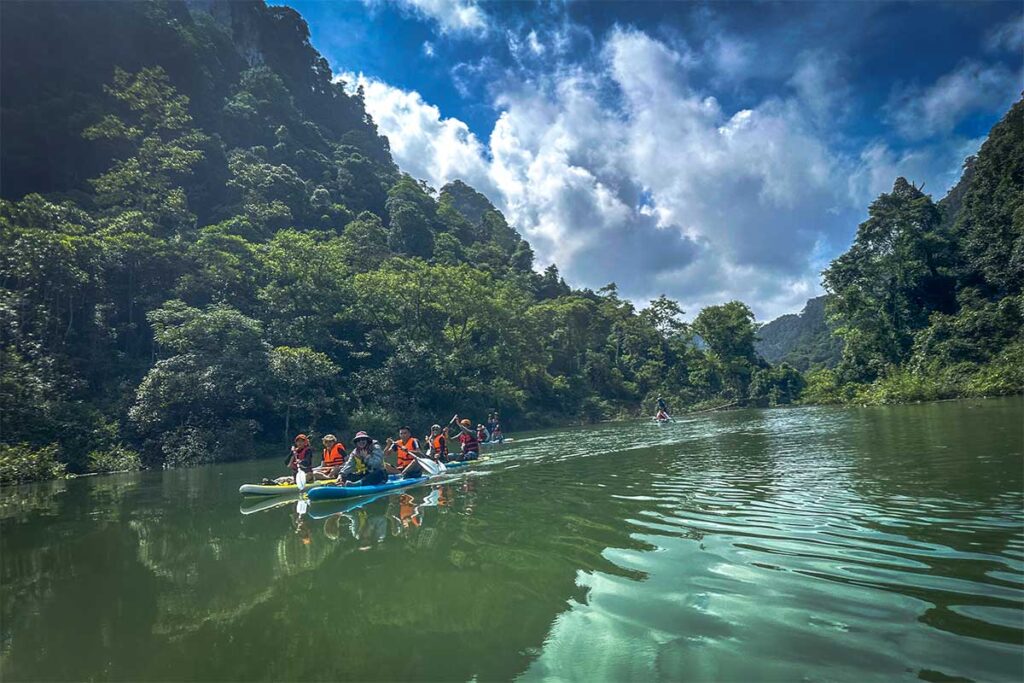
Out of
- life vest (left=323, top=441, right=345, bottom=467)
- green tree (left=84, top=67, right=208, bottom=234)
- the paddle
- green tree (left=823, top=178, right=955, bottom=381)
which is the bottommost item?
the paddle

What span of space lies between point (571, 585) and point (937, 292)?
148 feet

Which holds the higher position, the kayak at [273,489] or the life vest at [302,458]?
the life vest at [302,458]

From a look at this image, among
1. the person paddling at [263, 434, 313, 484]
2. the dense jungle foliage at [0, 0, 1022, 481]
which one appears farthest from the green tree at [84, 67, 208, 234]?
the person paddling at [263, 434, 313, 484]

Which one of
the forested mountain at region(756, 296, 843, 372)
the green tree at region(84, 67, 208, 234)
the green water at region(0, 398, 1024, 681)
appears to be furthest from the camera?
the forested mountain at region(756, 296, 843, 372)

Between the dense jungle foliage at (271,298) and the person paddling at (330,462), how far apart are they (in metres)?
12.0

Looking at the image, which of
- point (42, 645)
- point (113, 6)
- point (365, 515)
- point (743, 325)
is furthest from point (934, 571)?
point (113, 6)

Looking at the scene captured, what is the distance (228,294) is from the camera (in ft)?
98.8

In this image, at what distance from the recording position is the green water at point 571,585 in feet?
10.8

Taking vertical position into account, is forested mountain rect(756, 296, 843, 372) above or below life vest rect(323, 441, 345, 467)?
above

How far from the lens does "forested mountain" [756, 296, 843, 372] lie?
88.4 metres

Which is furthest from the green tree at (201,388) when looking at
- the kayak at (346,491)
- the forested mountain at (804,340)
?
the forested mountain at (804,340)

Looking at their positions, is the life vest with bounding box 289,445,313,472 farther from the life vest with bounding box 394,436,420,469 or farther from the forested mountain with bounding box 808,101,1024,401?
the forested mountain with bounding box 808,101,1024,401

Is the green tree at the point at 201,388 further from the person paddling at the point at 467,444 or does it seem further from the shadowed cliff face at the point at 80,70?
Result: the shadowed cliff face at the point at 80,70

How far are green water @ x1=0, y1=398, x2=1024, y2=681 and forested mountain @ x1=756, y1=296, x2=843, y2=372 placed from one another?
175ft
